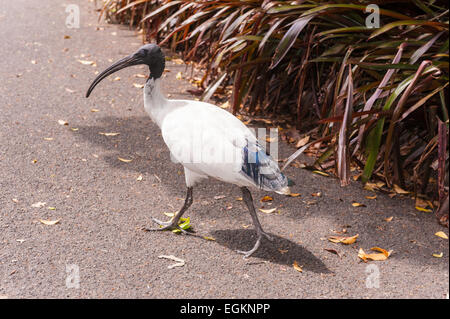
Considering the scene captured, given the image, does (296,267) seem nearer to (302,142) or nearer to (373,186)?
(373,186)

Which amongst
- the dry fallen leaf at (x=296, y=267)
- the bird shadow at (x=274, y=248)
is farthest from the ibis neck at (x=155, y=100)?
the dry fallen leaf at (x=296, y=267)

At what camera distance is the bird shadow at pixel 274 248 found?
3672 millimetres

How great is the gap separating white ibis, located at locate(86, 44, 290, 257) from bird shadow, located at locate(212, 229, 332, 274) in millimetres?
84

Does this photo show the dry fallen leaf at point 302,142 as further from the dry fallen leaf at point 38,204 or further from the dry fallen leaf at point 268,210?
the dry fallen leaf at point 38,204

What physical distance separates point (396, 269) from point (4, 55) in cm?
575

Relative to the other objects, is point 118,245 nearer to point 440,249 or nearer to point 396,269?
point 396,269

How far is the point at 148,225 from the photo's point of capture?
4.01 m

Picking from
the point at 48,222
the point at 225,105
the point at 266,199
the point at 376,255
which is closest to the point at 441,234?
the point at 376,255

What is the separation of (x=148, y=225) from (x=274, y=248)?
928 millimetres

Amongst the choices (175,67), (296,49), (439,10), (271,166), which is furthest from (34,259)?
(175,67)

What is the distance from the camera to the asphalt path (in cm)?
338

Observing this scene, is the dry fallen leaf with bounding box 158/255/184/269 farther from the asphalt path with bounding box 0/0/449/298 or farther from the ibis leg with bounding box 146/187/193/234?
the ibis leg with bounding box 146/187/193/234

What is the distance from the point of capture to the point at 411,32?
14.5 feet

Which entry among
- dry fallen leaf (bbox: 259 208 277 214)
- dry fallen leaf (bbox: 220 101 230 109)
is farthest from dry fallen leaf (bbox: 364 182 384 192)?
dry fallen leaf (bbox: 220 101 230 109)
